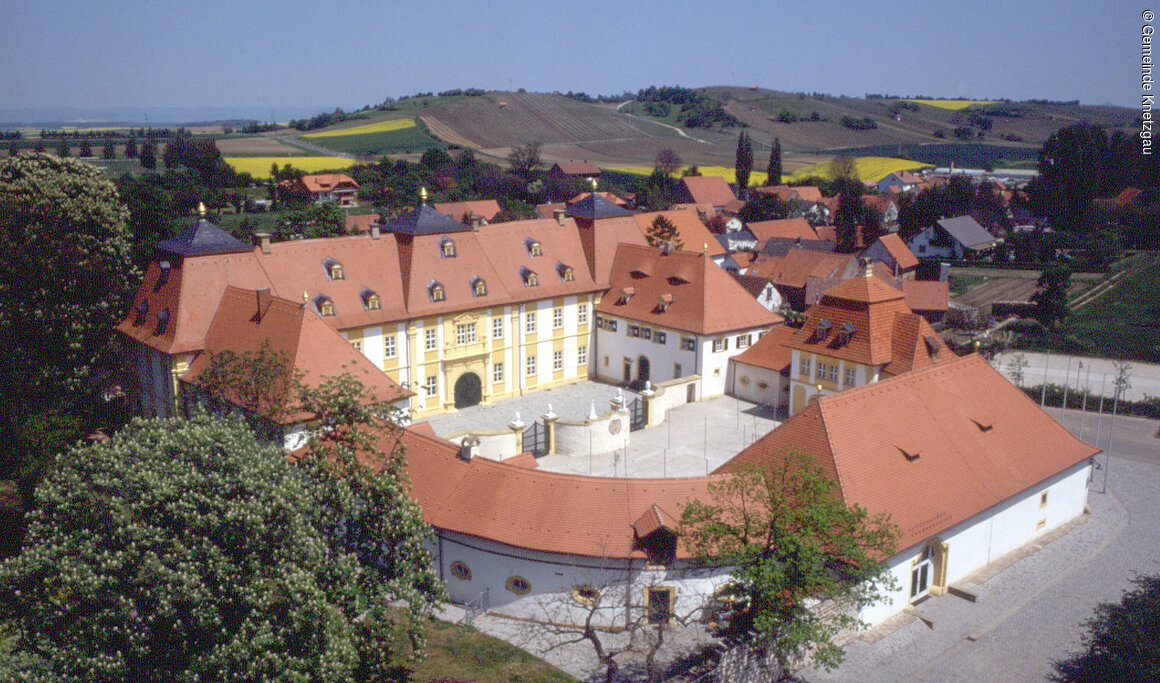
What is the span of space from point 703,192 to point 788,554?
101161 millimetres

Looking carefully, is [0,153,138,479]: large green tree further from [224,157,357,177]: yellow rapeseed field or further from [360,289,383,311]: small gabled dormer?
[224,157,357,177]: yellow rapeseed field

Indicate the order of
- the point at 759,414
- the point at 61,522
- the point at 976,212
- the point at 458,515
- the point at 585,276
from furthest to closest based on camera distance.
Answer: the point at 976,212
the point at 585,276
the point at 759,414
the point at 458,515
the point at 61,522

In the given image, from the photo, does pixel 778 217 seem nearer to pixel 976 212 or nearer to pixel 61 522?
pixel 976 212

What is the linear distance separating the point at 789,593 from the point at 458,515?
10.0m

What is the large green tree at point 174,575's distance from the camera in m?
18.5

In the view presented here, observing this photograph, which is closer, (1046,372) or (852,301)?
(852,301)

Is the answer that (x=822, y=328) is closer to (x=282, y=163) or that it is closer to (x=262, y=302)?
(x=262, y=302)

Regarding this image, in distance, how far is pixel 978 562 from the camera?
2997 cm

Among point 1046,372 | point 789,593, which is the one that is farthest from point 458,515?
point 1046,372

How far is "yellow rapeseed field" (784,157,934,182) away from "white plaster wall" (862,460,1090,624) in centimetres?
11157

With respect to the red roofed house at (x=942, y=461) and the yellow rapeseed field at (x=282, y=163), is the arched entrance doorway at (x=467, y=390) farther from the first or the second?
the yellow rapeseed field at (x=282, y=163)

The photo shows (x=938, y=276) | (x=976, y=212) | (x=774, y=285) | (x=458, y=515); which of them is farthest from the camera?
(x=976, y=212)

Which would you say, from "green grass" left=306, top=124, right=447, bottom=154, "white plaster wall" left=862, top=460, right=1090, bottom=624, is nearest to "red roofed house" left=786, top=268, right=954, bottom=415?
"white plaster wall" left=862, top=460, right=1090, bottom=624

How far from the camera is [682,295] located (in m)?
49.6
